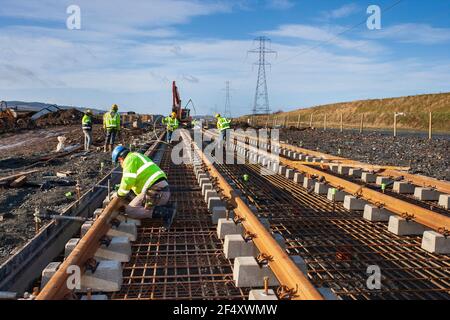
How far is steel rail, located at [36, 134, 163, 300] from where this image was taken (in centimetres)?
338

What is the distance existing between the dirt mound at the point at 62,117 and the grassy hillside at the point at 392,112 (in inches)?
966

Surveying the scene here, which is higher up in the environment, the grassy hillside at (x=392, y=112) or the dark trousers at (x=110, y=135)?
the grassy hillside at (x=392, y=112)

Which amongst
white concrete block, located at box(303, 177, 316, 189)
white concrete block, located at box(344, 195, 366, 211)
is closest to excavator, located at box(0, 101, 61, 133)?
white concrete block, located at box(303, 177, 316, 189)

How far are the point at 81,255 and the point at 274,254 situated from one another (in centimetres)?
189

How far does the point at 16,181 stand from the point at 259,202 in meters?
5.88

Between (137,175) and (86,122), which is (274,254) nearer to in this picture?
(137,175)

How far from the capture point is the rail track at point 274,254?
4.12m

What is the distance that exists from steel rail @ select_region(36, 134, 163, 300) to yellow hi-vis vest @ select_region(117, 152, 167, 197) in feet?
1.05

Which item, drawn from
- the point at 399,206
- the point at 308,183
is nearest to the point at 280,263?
the point at 399,206

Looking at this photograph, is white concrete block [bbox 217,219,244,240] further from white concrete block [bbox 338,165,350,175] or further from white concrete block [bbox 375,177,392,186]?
white concrete block [bbox 338,165,350,175]

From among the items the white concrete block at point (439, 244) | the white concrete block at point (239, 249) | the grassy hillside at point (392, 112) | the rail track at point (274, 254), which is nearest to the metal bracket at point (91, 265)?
the rail track at point (274, 254)

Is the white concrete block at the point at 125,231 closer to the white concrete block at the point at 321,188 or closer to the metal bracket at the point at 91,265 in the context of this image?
the metal bracket at the point at 91,265
